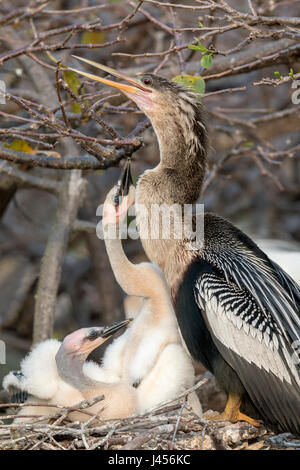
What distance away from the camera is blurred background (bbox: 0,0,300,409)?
388 centimetres

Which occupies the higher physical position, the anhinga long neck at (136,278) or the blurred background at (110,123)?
the blurred background at (110,123)

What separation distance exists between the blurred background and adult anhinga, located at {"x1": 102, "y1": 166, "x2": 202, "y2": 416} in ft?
1.01

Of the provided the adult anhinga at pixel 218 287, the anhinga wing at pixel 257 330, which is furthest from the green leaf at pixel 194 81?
the anhinga wing at pixel 257 330

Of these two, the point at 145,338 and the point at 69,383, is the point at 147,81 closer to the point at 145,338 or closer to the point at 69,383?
the point at 145,338

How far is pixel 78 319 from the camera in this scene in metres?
7.31

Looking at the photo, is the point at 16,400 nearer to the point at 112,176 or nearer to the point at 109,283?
the point at 109,283

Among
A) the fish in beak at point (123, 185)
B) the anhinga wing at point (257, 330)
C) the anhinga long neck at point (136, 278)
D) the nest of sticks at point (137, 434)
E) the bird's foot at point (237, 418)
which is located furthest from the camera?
the anhinga long neck at point (136, 278)

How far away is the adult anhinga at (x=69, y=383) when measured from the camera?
13.2 feet

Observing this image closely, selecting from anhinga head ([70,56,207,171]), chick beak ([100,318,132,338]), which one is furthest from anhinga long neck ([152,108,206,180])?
chick beak ([100,318,132,338])

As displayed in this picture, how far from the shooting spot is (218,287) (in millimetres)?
3908

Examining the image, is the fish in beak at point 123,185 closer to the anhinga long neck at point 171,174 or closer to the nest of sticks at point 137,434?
the anhinga long neck at point 171,174

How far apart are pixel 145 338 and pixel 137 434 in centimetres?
81

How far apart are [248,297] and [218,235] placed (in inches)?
20.4
